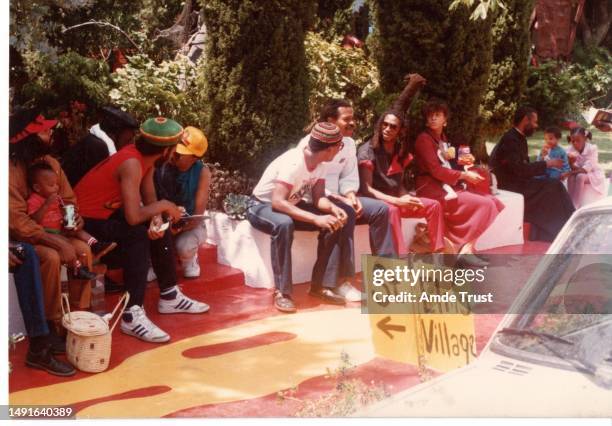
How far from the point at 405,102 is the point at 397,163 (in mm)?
835

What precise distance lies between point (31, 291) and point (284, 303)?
186cm

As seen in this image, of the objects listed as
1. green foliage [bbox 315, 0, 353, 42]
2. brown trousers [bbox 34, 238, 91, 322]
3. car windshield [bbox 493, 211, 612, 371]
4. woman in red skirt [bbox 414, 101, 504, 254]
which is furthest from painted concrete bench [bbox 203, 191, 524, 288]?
green foliage [bbox 315, 0, 353, 42]

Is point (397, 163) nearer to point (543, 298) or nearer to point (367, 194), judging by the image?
point (367, 194)

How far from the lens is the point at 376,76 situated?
29.6ft

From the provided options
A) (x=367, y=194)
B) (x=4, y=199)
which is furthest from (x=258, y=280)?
(x=4, y=199)

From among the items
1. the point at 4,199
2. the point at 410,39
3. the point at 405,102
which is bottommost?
the point at 4,199

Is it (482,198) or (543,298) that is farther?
(482,198)

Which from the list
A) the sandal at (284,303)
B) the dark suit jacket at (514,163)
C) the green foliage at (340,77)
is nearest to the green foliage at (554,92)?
Result: the dark suit jacket at (514,163)

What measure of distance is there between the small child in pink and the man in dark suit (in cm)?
431

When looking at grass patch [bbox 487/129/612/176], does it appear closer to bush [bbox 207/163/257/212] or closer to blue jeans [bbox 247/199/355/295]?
blue jeans [bbox 247/199/355/295]

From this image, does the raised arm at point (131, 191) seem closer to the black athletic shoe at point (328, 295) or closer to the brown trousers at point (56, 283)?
the brown trousers at point (56, 283)

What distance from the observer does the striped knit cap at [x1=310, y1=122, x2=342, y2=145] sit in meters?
6.05

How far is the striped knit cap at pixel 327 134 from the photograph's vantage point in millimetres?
6051

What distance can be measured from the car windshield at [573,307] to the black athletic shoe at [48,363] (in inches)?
103
